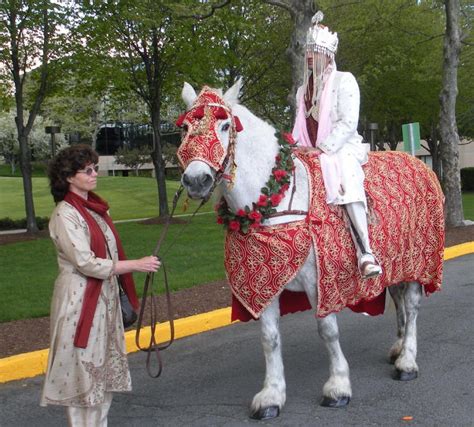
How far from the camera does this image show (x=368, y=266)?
15.3 ft

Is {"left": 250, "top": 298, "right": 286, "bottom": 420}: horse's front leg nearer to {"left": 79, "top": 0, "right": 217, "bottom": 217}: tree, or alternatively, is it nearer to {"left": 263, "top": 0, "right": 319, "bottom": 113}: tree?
{"left": 263, "top": 0, "right": 319, "bottom": 113}: tree

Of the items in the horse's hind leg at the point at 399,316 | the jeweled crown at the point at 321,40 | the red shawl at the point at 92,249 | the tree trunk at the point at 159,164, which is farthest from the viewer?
the tree trunk at the point at 159,164

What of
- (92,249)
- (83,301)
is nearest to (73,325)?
(83,301)

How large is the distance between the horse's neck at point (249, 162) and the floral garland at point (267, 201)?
4 cm

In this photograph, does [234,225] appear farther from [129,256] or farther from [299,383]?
[129,256]

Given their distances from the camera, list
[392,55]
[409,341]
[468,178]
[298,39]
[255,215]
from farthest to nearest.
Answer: [468,178] → [392,55] → [298,39] → [409,341] → [255,215]

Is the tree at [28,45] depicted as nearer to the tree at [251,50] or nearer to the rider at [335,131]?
the tree at [251,50]

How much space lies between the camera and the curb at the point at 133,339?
5.93 m

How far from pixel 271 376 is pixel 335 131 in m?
1.78

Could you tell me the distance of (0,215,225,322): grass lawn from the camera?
836cm

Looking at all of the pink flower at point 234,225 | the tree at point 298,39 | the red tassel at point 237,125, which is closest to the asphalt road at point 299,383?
the pink flower at point 234,225

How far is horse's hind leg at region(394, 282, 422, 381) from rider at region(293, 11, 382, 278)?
3.70 feet

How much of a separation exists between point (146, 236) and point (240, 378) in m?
9.97

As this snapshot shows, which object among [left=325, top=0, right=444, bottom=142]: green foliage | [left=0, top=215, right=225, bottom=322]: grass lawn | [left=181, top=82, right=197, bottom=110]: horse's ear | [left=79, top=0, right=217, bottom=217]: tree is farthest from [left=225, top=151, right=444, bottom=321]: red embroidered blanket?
[left=325, top=0, right=444, bottom=142]: green foliage
